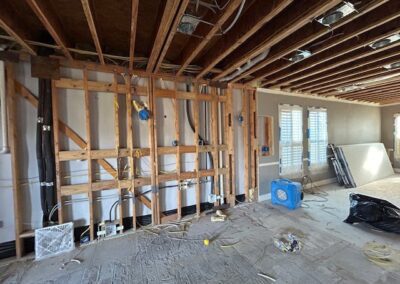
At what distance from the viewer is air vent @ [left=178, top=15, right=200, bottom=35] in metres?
1.94

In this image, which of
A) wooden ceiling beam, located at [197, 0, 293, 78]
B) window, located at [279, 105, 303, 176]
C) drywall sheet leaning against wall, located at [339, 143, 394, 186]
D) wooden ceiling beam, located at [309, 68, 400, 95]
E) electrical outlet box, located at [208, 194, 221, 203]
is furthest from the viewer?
drywall sheet leaning against wall, located at [339, 143, 394, 186]

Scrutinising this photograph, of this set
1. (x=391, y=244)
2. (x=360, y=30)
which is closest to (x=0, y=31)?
(x=360, y=30)

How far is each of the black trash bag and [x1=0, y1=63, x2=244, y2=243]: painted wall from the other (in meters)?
2.74

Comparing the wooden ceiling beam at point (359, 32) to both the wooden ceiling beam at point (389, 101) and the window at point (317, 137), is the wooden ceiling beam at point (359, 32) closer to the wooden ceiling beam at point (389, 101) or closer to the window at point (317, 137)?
the window at point (317, 137)

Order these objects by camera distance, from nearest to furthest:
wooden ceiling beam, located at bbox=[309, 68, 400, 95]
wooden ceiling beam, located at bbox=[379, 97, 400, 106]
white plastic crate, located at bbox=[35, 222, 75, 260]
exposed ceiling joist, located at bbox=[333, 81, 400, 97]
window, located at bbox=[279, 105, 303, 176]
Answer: white plastic crate, located at bbox=[35, 222, 75, 260] → wooden ceiling beam, located at bbox=[309, 68, 400, 95] → exposed ceiling joist, located at bbox=[333, 81, 400, 97] → window, located at bbox=[279, 105, 303, 176] → wooden ceiling beam, located at bbox=[379, 97, 400, 106]

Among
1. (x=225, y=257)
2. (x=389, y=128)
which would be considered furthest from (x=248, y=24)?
(x=389, y=128)

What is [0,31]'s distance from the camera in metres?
2.35

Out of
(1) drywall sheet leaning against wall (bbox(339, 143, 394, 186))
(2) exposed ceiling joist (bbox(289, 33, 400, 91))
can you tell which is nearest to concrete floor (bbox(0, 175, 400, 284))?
(2) exposed ceiling joist (bbox(289, 33, 400, 91))

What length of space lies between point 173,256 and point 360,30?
11.2ft

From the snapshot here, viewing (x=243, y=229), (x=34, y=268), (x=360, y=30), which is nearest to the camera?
(x=360, y=30)

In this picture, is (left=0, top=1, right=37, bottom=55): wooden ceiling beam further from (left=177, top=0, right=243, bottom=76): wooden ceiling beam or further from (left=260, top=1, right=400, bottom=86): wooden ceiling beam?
(left=260, top=1, right=400, bottom=86): wooden ceiling beam

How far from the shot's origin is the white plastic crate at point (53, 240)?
8.20 feet

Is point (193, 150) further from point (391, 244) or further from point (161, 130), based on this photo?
point (391, 244)

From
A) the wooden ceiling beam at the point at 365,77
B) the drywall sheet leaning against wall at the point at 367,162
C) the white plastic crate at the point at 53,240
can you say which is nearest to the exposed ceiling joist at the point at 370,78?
the wooden ceiling beam at the point at 365,77
